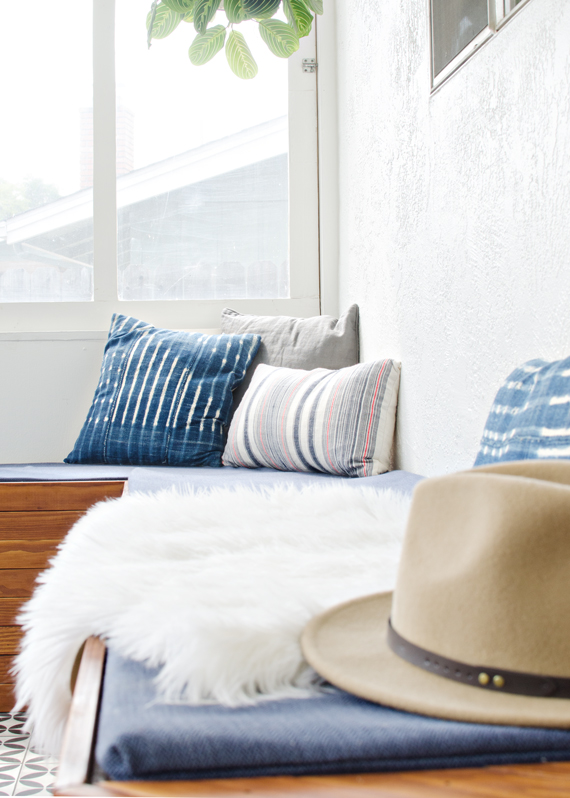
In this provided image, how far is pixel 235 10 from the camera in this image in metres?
1.39

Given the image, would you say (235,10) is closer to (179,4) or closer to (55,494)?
(179,4)

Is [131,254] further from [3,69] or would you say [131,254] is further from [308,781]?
[308,781]

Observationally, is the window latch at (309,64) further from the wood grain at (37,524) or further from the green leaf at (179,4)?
the wood grain at (37,524)

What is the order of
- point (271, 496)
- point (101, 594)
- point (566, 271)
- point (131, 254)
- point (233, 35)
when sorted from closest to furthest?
point (101, 594), point (566, 271), point (271, 496), point (233, 35), point (131, 254)

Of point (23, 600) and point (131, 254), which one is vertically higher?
point (131, 254)

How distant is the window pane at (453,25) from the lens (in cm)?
120

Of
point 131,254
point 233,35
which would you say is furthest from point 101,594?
point 131,254

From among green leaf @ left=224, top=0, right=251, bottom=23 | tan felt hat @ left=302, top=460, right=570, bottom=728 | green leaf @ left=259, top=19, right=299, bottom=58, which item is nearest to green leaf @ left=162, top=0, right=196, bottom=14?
green leaf @ left=224, top=0, right=251, bottom=23

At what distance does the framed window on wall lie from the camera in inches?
102

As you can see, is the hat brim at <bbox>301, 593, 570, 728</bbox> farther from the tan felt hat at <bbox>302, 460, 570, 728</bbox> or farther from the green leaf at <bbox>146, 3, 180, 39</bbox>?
the green leaf at <bbox>146, 3, 180, 39</bbox>

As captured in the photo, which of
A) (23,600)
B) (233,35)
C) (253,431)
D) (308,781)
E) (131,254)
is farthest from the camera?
(131,254)

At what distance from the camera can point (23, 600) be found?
5.52 ft

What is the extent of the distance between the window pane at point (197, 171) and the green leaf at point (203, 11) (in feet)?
4.04

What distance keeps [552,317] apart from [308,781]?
795 mm
